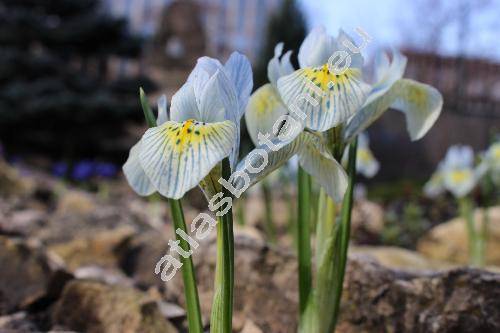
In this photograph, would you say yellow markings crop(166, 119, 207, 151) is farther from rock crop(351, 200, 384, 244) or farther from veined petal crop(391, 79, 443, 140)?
rock crop(351, 200, 384, 244)

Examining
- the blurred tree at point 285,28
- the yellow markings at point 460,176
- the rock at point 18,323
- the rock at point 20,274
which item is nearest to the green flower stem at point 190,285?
the rock at point 18,323

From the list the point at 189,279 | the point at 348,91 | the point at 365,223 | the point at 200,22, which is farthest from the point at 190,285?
the point at 200,22

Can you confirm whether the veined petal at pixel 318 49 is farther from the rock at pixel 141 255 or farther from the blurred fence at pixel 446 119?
the blurred fence at pixel 446 119

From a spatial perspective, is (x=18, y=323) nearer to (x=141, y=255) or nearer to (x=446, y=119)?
(x=141, y=255)

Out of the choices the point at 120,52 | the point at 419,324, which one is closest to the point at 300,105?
the point at 419,324

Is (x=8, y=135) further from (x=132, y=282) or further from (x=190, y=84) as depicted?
(x=190, y=84)
